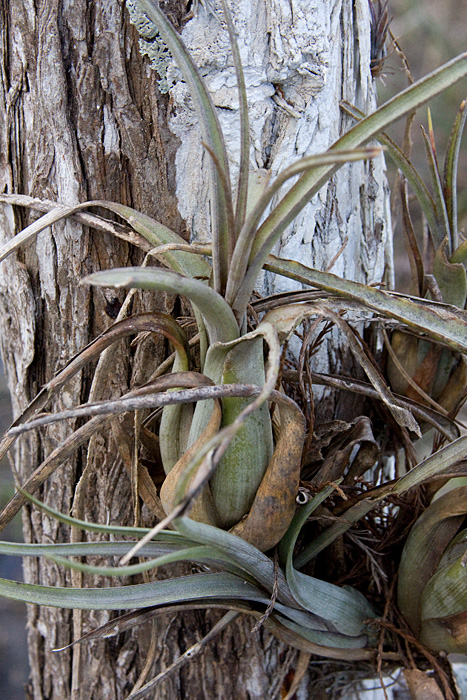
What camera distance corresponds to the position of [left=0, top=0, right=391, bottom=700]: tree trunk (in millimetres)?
562

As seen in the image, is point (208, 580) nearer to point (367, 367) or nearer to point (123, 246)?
point (367, 367)

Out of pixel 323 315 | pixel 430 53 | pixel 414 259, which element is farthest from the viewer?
pixel 430 53

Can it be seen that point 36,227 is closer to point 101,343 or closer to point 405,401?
point 101,343

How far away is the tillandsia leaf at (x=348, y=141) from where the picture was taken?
1.22 ft

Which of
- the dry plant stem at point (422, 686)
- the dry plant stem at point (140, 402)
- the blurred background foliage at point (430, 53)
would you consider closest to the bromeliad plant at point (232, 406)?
the dry plant stem at point (140, 402)

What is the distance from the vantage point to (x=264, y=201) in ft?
1.23

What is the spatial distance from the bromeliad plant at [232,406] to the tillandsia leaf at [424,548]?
0.09 meters

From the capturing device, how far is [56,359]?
670 millimetres

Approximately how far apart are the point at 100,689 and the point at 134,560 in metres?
0.22

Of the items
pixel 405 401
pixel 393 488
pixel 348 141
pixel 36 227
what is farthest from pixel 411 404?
pixel 36 227

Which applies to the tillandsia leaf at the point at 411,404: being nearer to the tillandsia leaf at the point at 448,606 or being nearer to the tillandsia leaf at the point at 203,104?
the tillandsia leaf at the point at 448,606

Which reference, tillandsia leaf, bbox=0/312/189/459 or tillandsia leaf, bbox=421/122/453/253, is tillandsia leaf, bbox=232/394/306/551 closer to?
tillandsia leaf, bbox=0/312/189/459

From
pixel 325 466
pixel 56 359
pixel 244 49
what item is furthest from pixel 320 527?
pixel 244 49

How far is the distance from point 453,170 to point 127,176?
0.38 m
